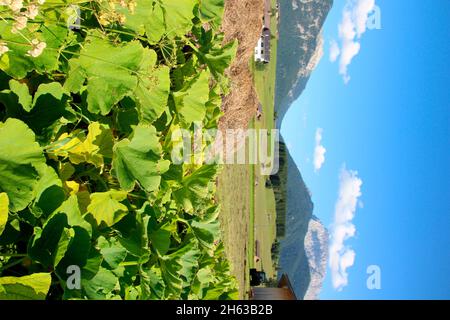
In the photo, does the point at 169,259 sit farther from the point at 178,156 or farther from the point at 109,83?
the point at 109,83

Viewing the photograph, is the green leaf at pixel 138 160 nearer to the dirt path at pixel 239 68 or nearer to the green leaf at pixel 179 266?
the green leaf at pixel 179 266

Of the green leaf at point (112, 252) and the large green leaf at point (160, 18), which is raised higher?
the large green leaf at point (160, 18)

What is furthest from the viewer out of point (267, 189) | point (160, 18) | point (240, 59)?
point (267, 189)

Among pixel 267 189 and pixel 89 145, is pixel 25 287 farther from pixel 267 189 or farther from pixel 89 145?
pixel 267 189

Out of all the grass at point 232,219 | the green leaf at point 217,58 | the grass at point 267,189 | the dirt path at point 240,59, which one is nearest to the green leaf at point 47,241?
the green leaf at point 217,58

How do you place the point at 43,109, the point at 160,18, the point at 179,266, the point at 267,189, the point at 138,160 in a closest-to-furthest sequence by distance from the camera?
the point at 43,109 < the point at 138,160 < the point at 160,18 < the point at 179,266 < the point at 267,189

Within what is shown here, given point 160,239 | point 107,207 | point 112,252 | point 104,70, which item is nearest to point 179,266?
point 160,239
